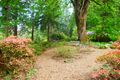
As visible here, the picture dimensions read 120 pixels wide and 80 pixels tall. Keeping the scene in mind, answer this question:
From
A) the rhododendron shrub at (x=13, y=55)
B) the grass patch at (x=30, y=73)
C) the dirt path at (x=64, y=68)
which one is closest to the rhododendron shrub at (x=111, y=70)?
the dirt path at (x=64, y=68)

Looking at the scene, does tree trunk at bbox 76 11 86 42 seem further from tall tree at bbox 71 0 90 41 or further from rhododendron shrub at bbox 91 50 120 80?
rhododendron shrub at bbox 91 50 120 80

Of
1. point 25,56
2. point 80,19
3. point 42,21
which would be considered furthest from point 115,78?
point 42,21

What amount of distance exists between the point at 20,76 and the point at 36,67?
5.09 feet

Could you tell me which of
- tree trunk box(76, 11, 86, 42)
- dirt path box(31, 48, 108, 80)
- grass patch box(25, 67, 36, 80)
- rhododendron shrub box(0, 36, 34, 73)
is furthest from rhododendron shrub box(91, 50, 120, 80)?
tree trunk box(76, 11, 86, 42)

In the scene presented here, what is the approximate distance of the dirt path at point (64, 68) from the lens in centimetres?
852

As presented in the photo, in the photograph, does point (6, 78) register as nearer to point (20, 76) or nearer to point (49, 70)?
point (20, 76)

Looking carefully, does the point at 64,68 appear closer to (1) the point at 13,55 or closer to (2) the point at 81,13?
(1) the point at 13,55

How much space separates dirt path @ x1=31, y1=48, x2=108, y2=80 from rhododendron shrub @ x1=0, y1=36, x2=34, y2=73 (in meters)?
0.70

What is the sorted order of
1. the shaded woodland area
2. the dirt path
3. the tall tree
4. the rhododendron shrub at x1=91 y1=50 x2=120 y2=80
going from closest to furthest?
the rhododendron shrub at x1=91 y1=50 x2=120 y2=80
the shaded woodland area
the dirt path
the tall tree

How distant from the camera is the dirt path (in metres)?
8.52

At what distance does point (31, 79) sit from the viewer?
8156 millimetres

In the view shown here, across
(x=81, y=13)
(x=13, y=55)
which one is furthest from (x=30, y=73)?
A: (x=81, y=13)

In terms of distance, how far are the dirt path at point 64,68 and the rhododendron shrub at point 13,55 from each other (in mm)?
704

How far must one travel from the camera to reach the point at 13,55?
27.9 ft
